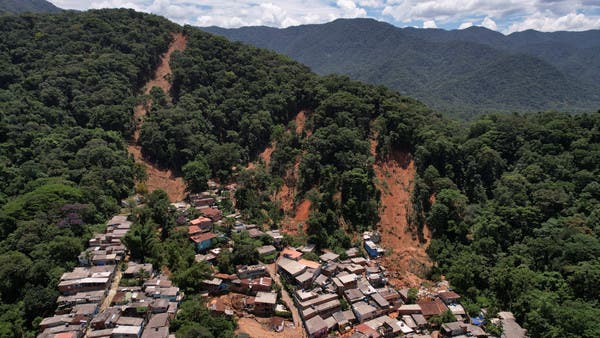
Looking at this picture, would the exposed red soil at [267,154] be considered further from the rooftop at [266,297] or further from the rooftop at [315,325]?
the rooftop at [315,325]

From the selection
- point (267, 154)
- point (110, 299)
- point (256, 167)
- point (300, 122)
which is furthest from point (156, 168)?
point (110, 299)

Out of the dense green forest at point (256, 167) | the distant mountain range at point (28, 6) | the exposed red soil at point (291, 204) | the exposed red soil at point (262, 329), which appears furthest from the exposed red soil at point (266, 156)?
the distant mountain range at point (28, 6)

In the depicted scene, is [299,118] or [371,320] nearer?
[371,320]

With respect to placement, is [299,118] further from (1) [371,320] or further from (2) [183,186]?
(1) [371,320]

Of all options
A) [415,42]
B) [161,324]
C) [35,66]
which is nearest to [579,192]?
[161,324]

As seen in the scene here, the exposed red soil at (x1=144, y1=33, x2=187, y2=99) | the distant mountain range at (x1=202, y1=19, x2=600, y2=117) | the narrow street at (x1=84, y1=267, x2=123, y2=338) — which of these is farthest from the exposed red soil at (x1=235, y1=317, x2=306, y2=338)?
the distant mountain range at (x1=202, y1=19, x2=600, y2=117)

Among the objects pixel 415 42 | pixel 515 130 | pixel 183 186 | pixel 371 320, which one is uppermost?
pixel 415 42

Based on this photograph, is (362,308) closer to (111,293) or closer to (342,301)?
(342,301)

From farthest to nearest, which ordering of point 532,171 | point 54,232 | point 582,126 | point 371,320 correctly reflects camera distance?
point 582,126 → point 532,171 → point 54,232 → point 371,320
